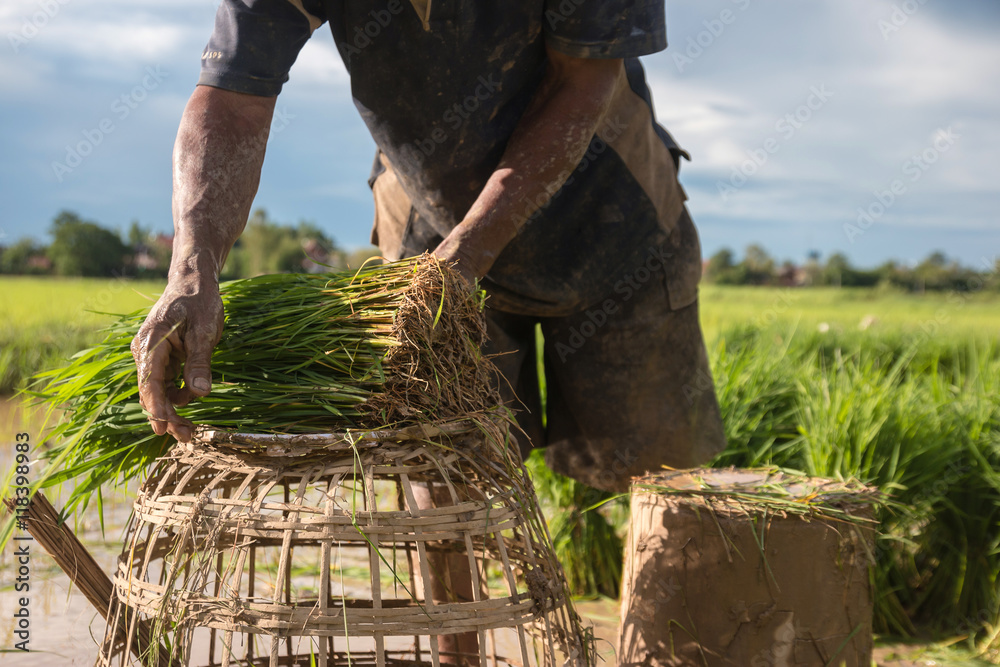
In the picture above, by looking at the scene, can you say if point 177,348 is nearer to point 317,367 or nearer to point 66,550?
point 317,367

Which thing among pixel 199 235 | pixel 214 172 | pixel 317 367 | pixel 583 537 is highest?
pixel 214 172

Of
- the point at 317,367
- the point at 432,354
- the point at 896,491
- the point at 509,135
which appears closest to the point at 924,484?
the point at 896,491

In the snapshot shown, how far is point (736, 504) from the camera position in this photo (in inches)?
66.4

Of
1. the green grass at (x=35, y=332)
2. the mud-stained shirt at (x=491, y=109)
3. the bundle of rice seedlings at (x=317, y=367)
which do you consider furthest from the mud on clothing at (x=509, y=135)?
the green grass at (x=35, y=332)

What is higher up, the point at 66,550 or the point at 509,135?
the point at 509,135

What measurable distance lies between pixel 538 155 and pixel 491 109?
281mm

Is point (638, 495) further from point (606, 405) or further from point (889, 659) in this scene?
point (889, 659)

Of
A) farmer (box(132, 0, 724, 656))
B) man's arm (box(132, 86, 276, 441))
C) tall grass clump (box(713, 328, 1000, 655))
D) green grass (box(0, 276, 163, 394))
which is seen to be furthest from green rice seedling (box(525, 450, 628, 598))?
green grass (box(0, 276, 163, 394))

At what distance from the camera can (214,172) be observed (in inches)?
61.2

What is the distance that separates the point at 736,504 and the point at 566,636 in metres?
0.50

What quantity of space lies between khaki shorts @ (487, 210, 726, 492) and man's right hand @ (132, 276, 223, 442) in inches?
37.8

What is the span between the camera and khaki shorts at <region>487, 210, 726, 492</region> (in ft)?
7.16

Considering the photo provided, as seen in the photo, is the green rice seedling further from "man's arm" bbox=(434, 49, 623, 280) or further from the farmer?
"man's arm" bbox=(434, 49, 623, 280)

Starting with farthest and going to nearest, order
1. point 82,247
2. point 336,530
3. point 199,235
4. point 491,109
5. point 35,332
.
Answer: point 82,247
point 35,332
point 491,109
point 199,235
point 336,530
